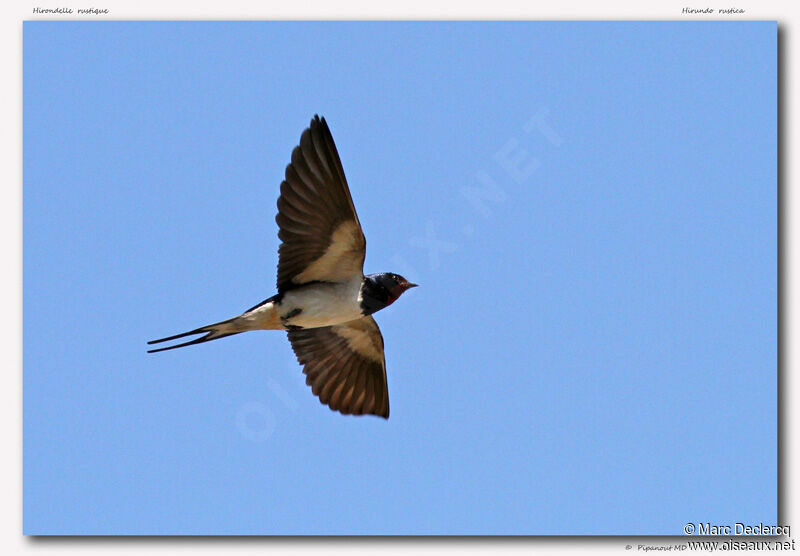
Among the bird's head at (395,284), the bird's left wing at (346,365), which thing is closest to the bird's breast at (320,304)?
the bird's head at (395,284)

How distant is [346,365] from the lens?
9.35 m

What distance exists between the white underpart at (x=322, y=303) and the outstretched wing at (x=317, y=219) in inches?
2.7

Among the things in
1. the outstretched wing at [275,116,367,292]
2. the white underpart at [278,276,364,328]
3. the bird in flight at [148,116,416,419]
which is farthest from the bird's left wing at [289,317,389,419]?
the outstretched wing at [275,116,367,292]

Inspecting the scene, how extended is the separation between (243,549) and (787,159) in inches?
180

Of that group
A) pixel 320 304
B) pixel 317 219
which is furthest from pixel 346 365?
pixel 317 219

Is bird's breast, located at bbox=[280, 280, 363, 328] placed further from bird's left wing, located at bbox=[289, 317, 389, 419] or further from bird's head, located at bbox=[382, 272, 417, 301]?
bird's left wing, located at bbox=[289, 317, 389, 419]

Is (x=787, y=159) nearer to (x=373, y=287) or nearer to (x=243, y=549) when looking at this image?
(x=373, y=287)

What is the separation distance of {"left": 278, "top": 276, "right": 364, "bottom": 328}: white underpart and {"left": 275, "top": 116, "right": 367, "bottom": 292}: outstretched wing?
0.23 feet

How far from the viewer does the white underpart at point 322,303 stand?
8.27m

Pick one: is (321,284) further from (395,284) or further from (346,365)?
(346,365)

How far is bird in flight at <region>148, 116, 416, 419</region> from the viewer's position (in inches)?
304

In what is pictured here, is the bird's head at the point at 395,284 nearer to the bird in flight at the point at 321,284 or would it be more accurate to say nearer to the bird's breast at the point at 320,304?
the bird in flight at the point at 321,284

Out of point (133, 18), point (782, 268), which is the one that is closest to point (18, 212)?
point (133, 18)

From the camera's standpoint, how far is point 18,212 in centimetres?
724
